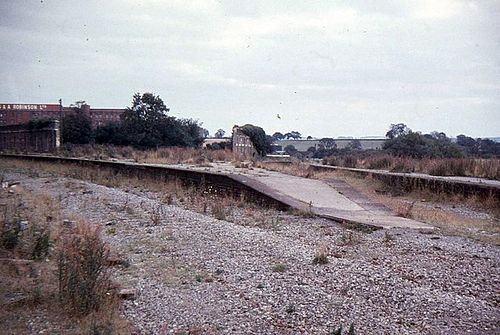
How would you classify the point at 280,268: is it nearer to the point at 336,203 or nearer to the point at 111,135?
the point at 336,203

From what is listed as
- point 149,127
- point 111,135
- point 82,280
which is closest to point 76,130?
point 111,135

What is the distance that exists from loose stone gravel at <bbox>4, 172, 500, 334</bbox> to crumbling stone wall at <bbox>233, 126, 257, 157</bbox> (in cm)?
3749

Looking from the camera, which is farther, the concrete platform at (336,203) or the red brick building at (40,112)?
the red brick building at (40,112)

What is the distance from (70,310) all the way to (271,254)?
11.5 feet

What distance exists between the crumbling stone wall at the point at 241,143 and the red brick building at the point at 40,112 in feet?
60.0

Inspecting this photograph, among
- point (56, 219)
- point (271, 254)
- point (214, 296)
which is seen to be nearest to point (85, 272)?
point (214, 296)

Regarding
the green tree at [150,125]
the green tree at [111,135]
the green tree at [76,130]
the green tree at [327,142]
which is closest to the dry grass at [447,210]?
the green tree at [150,125]

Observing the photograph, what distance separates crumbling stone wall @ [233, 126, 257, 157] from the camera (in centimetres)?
4841

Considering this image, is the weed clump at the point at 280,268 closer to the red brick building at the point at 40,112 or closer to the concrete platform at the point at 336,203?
the concrete platform at the point at 336,203

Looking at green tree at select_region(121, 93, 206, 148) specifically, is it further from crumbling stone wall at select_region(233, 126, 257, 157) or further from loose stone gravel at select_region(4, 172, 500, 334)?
loose stone gravel at select_region(4, 172, 500, 334)

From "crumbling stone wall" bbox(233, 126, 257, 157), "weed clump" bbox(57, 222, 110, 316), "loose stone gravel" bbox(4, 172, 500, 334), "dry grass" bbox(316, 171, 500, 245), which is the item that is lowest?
"dry grass" bbox(316, 171, 500, 245)

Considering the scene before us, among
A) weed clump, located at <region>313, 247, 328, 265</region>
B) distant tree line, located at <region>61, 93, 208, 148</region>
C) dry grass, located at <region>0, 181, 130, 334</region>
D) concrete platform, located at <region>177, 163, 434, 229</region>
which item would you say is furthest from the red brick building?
weed clump, located at <region>313, 247, 328, 265</region>

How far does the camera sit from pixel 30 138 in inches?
2271

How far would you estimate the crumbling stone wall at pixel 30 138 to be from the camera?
54719 mm
